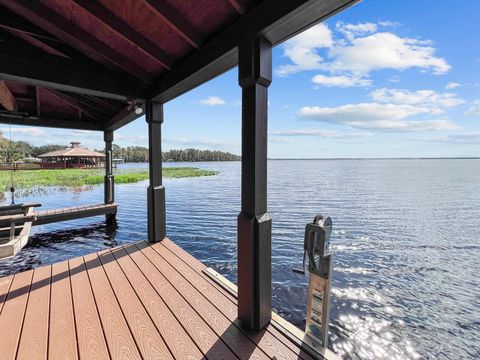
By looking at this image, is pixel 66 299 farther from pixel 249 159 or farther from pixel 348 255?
pixel 348 255

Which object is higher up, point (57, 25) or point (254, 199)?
point (57, 25)

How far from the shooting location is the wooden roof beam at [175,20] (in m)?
1.81

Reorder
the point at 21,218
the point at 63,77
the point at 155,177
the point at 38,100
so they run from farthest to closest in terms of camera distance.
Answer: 1. the point at 38,100
2. the point at 155,177
3. the point at 21,218
4. the point at 63,77

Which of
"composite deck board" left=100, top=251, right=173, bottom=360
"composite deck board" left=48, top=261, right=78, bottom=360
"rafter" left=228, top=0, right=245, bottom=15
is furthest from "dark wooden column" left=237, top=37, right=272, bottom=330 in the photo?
"composite deck board" left=48, top=261, right=78, bottom=360

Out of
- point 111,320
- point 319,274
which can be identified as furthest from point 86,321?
point 319,274

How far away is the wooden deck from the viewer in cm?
172

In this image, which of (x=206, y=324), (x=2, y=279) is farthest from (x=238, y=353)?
(x=2, y=279)

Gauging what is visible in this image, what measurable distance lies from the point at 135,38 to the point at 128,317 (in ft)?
8.04

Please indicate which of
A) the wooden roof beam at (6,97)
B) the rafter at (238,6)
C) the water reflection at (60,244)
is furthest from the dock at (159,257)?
the water reflection at (60,244)

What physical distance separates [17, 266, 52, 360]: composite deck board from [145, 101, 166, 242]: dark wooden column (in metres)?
1.44

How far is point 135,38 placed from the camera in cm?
230

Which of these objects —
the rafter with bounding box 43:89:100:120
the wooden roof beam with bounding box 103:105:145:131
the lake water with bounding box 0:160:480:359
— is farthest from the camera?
the rafter with bounding box 43:89:100:120

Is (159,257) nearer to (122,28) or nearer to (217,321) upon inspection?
(217,321)

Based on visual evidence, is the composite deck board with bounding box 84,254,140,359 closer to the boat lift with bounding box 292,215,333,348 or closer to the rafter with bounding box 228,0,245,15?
the boat lift with bounding box 292,215,333,348
